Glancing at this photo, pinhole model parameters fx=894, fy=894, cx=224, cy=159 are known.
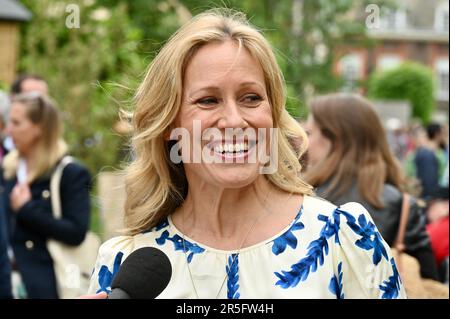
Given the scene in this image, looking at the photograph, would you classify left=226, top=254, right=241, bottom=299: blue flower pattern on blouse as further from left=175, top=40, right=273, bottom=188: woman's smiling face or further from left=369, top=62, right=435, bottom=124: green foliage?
left=369, top=62, right=435, bottom=124: green foliage

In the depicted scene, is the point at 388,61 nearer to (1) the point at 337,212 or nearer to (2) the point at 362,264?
(1) the point at 337,212

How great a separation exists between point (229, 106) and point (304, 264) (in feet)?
1.39

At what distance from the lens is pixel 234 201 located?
92.1 inches

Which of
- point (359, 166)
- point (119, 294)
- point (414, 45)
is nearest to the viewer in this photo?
point (119, 294)

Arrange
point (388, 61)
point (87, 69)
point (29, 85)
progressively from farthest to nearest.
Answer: point (388, 61), point (87, 69), point (29, 85)

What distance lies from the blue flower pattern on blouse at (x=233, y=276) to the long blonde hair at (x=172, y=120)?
24cm

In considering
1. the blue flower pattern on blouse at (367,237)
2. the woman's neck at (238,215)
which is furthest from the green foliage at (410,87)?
the blue flower pattern on blouse at (367,237)

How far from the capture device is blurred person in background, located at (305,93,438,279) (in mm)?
4199

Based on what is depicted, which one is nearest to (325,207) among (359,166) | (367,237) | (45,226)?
(367,237)

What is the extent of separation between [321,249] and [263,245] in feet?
0.49

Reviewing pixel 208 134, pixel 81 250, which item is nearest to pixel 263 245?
pixel 208 134

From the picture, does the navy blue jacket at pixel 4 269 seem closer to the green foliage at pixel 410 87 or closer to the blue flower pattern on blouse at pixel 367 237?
the blue flower pattern on blouse at pixel 367 237

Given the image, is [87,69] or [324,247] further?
[87,69]
